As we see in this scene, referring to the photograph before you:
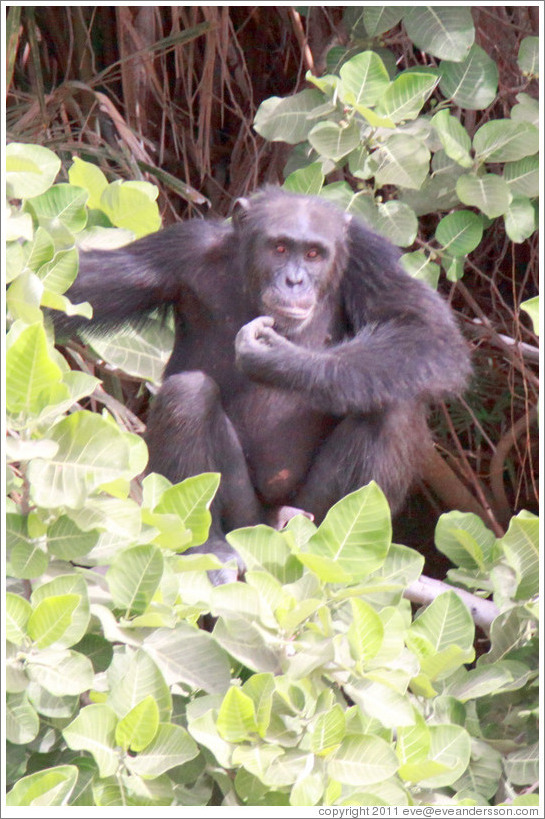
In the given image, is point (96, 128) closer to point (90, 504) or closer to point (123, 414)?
point (123, 414)

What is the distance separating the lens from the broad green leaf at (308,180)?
164 inches

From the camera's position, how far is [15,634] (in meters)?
2.20

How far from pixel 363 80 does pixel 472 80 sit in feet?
1.72

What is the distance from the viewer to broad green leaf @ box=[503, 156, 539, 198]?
4.09m

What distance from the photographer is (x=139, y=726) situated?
2.22 m

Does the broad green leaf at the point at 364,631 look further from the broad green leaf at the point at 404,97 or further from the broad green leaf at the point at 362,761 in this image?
the broad green leaf at the point at 404,97

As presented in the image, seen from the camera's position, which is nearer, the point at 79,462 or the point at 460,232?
the point at 79,462

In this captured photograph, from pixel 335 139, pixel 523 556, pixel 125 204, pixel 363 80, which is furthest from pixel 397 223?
pixel 523 556

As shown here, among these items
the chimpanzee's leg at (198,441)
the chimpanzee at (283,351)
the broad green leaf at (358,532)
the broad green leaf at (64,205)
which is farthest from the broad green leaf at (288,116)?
the broad green leaf at (358,532)

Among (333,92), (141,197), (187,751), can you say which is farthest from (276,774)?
(333,92)

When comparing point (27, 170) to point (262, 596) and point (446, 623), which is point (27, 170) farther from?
point (446, 623)

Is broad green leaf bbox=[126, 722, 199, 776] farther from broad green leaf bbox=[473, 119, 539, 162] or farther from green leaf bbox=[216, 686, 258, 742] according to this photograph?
broad green leaf bbox=[473, 119, 539, 162]

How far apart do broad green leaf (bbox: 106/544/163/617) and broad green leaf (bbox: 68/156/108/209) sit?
5.44 ft

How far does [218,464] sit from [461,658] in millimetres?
1422
